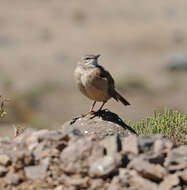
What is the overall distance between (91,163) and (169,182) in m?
0.78

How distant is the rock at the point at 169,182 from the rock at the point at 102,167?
19.6 inches

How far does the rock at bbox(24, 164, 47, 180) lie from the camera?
24.7ft

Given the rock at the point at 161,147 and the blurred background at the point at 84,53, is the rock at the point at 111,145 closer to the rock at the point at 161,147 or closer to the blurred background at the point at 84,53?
the rock at the point at 161,147

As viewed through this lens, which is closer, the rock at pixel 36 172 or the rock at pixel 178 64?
the rock at pixel 36 172

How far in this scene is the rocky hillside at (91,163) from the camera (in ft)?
23.9

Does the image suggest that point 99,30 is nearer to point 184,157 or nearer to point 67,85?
point 67,85

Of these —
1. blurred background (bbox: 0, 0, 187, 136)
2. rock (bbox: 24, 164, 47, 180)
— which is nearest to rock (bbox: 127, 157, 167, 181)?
rock (bbox: 24, 164, 47, 180)

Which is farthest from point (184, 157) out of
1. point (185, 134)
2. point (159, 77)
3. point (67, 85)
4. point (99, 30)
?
point (99, 30)

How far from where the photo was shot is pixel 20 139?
26.9 feet

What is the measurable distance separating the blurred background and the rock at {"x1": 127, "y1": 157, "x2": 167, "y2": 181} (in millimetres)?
13411

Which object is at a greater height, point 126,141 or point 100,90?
point 100,90

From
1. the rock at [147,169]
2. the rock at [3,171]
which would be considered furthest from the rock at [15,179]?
the rock at [147,169]

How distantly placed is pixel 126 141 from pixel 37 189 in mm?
1017

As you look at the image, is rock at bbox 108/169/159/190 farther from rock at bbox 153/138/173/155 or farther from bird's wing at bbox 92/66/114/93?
bird's wing at bbox 92/66/114/93
